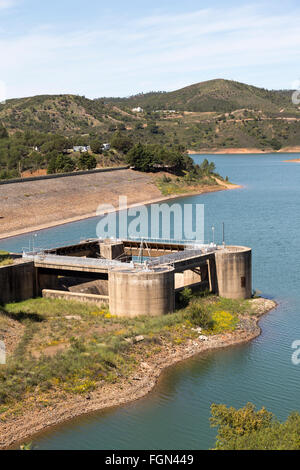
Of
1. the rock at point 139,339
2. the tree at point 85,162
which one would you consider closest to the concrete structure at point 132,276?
the rock at point 139,339

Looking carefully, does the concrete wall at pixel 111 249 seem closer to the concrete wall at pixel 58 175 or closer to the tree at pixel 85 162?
the concrete wall at pixel 58 175

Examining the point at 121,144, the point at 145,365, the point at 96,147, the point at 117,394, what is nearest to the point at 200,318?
the point at 145,365

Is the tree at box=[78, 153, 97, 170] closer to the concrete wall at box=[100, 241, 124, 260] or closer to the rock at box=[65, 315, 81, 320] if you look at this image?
the concrete wall at box=[100, 241, 124, 260]

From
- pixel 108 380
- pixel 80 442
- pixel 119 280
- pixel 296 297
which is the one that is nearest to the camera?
pixel 80 442

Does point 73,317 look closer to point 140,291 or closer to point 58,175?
point 140,291
